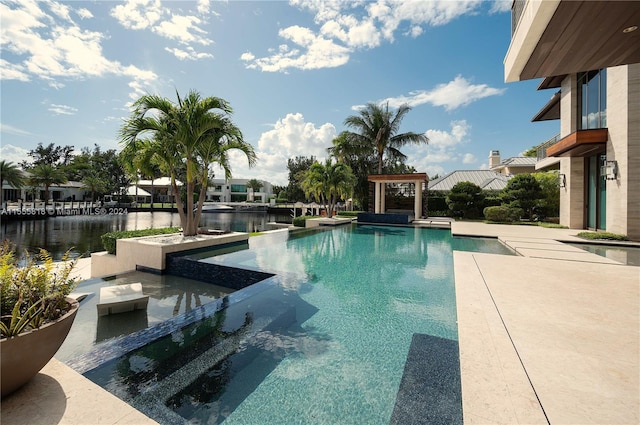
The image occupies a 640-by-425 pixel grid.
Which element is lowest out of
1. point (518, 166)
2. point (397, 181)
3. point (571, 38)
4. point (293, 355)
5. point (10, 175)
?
point (293, 355)

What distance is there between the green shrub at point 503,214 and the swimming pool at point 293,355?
1608 cm

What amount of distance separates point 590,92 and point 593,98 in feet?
1.80

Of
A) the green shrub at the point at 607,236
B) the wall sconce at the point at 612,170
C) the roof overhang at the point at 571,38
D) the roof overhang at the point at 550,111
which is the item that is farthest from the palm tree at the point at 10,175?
the roof overhang at the point at 550,111

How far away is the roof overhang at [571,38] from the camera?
288 cm

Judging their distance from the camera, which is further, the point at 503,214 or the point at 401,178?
the point at 401,178

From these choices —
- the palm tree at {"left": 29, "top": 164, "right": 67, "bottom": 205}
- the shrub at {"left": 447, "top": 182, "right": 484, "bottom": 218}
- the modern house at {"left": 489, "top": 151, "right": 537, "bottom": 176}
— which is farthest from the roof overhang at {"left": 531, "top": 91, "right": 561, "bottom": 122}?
the palm tree at {"left": 29, "top": 164, "right": 67, "bottom": 205}

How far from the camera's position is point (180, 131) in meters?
9.29

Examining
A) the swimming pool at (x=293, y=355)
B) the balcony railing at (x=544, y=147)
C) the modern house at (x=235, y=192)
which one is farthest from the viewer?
the modern house at (x=235, y=192)

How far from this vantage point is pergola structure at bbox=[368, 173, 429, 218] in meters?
21.5

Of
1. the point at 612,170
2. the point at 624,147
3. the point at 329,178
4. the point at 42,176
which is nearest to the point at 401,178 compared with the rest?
the point at 329,178

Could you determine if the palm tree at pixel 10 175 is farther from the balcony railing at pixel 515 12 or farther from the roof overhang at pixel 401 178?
the balcony railing at pixel 515 12

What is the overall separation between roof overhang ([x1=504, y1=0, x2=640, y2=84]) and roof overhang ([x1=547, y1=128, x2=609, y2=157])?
36.0 ft

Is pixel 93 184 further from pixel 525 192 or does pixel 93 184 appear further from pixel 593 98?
pixel 593 98

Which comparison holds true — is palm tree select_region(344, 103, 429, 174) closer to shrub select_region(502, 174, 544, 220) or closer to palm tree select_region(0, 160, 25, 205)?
shrub select_region(502, 174, 544, 220)
